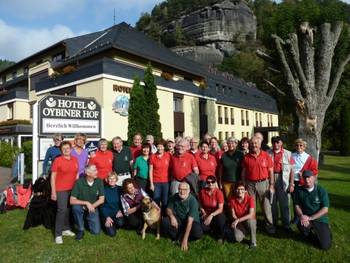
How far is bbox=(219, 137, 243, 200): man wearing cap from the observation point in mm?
6309

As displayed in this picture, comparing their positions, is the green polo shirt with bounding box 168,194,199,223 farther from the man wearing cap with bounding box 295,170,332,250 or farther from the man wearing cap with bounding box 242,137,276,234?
the man wearing cap with bounding box 295,170,332,250

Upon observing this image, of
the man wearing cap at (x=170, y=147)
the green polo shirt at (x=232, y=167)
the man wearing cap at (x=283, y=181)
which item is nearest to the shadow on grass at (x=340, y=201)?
the man wearing cap at (x=283, y=181)

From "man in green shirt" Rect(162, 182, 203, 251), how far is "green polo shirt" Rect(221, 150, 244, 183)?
3.30 ft

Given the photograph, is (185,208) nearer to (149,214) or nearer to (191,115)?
(149,214)

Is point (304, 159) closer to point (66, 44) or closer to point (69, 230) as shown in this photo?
point (69, 230)

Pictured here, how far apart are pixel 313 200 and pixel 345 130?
102 feet

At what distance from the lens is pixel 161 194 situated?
6684mm

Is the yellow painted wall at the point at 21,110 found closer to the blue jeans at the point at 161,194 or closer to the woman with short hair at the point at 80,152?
the woman with short hair at the point at 80,152

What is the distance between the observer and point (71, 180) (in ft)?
19.9

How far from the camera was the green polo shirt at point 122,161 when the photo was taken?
23.0 ft

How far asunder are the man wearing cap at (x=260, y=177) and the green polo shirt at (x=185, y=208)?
1.13 meters

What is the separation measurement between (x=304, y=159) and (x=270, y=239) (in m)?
1.77

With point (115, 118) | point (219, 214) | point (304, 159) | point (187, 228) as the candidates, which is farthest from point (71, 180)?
point (115, 118)

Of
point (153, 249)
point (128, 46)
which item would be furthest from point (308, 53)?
point (128, 46)
